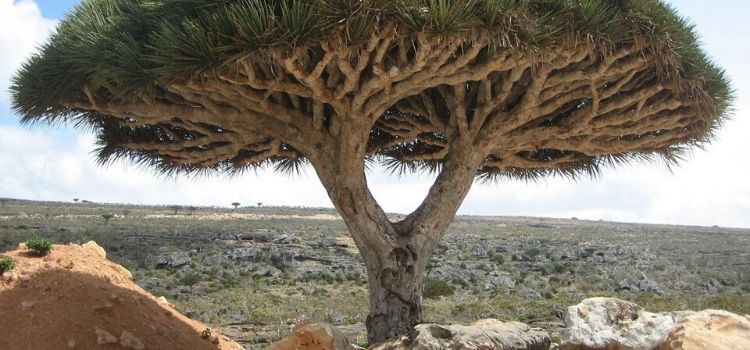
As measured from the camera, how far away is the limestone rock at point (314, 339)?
24.1ft

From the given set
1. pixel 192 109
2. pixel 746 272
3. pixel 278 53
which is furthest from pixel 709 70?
pixel 746 272

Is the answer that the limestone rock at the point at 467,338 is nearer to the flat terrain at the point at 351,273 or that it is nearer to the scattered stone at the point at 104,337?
the scattered stone at the point at 104,337

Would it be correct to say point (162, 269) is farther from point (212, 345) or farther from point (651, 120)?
point (651, 120)

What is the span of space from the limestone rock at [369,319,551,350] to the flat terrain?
24.0 feet

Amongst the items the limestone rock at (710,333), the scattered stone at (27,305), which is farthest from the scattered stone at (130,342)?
the limestone rock at (710,333)

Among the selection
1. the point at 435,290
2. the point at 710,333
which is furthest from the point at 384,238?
the point at 435,290

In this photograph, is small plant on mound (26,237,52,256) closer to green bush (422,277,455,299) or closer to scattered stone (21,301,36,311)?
scattered stone (21,301,36,311)

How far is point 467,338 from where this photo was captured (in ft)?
22.9

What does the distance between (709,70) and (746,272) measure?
26.6 metres

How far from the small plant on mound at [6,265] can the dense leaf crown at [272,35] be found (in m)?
1.73

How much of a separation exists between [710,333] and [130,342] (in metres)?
5.63

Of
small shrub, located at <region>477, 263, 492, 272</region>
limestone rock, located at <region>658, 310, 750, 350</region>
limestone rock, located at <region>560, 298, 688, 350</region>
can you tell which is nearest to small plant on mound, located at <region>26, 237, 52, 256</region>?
limestone rock, located at <region>560, 298, 688, 350</region>

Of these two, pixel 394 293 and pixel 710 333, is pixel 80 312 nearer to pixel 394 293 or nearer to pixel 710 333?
pixel 394 293

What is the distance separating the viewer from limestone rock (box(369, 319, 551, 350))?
6.81 metres
